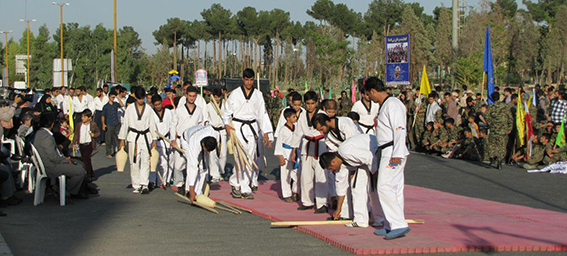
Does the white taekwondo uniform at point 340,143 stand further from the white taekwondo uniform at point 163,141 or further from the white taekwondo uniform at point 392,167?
the white taekwondo uniform at point 163,141

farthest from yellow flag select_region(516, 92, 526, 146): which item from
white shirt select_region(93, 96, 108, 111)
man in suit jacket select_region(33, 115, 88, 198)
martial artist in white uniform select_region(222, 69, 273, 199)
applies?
Answer: white shirt select_region(93, 96, 108, 111)

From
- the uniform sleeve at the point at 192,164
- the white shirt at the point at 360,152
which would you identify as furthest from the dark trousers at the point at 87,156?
the white shirt at the point at 360,152

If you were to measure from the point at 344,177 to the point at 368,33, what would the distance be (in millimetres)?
72501

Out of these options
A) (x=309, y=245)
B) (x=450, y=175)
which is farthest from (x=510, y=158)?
(x=309, y=245)

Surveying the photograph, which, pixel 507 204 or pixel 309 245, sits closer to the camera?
pixel 309 245

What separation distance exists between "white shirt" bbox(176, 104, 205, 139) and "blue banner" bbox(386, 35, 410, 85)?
15.3 metres

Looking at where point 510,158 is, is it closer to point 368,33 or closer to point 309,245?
point 309,245

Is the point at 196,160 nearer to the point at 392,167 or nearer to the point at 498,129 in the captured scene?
the point at 392,167

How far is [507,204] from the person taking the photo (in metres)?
10.8

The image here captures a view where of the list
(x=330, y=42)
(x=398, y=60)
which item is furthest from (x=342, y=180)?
(x=330, y=42)

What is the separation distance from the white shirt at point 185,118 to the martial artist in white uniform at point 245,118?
1.33 metres

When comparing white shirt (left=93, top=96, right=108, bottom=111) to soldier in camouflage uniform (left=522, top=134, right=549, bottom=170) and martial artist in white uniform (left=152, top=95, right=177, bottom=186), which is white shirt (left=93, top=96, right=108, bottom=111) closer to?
martial artist in white uniform (left=152, top=95, right=177, bottom=186)

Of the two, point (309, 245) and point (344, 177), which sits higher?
point (344, 177)

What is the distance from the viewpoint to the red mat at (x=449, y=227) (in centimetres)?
711
